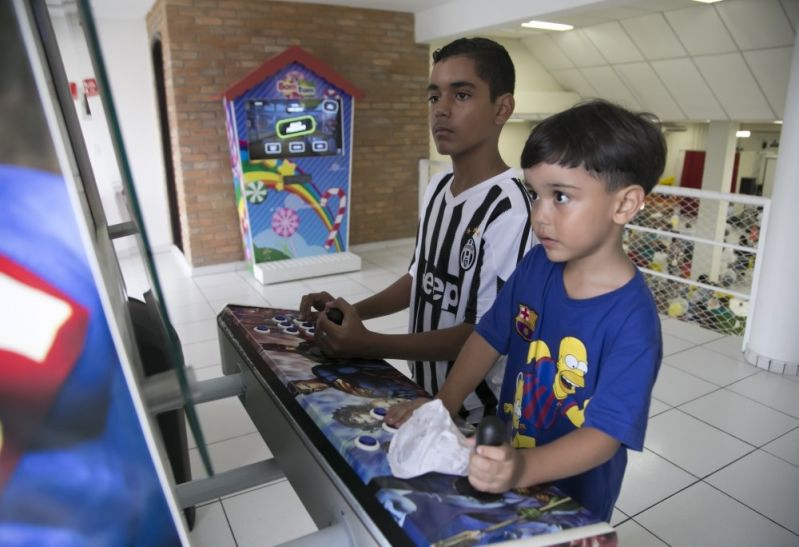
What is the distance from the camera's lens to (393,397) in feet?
3.58

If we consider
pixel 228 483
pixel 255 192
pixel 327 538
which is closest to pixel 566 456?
pixel 327 538

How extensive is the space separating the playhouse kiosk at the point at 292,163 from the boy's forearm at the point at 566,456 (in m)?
4.97

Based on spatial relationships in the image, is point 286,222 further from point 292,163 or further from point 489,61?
point 489,61

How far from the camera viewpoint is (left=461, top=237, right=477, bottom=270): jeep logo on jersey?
1400 mm

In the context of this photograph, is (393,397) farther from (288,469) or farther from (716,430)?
(716,430)

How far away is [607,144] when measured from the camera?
906mm

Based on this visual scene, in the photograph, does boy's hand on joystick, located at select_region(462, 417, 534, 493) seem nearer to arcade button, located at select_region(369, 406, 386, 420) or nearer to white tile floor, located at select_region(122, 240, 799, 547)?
arcade button, located at select_region(369, 406, 386, 420)

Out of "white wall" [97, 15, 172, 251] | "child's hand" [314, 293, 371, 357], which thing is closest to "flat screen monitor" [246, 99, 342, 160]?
"white wall" [97, 15, 172, 251]

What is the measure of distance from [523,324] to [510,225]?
309 mm

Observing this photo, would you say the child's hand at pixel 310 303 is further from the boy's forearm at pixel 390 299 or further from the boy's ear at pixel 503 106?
the boy's ear at pixel 503 106

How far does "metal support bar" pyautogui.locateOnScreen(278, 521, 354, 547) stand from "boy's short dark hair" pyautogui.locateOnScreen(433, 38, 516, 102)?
3.58 ft

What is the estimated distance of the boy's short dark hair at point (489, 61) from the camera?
54.9 inches

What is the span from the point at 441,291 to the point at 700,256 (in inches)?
363

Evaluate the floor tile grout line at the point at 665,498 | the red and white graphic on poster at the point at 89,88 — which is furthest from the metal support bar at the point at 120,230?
the floor tile grout line at the point at 665,498
